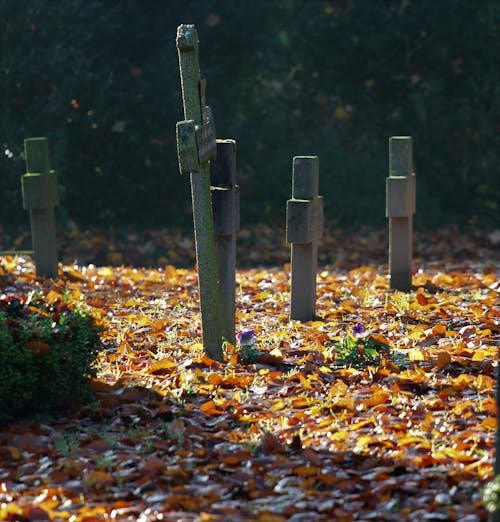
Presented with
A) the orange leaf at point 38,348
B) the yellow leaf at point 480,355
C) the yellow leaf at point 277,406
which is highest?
the orange leaf at point 38,348

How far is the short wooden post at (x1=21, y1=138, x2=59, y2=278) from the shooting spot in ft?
30.9

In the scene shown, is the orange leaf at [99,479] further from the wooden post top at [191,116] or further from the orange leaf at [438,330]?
the orange leaf at [438,330]

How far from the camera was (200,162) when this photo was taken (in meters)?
6.11

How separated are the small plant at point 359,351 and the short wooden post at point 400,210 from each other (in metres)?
2.40

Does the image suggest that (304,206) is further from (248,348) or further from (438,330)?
(248,348)

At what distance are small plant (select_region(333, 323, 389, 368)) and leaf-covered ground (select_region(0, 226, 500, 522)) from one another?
0.13 ft

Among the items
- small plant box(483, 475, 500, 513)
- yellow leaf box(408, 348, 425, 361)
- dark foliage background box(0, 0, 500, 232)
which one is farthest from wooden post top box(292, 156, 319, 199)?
dark foliage background box(0, 0, 500, 232)

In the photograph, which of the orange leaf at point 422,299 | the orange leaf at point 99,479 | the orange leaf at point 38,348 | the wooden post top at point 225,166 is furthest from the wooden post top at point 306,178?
the orange leaf at point 99,479

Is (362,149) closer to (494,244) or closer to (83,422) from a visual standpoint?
(494,244)

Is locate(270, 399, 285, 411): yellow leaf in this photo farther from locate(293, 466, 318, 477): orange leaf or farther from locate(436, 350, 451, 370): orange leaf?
locate(436, 350, 451, 370): orange leaf

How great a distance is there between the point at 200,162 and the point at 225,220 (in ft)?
1.74

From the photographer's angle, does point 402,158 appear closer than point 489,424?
No

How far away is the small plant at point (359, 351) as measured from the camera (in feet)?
20.0

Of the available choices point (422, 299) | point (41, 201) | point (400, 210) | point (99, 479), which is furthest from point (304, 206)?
point (99, 479)
